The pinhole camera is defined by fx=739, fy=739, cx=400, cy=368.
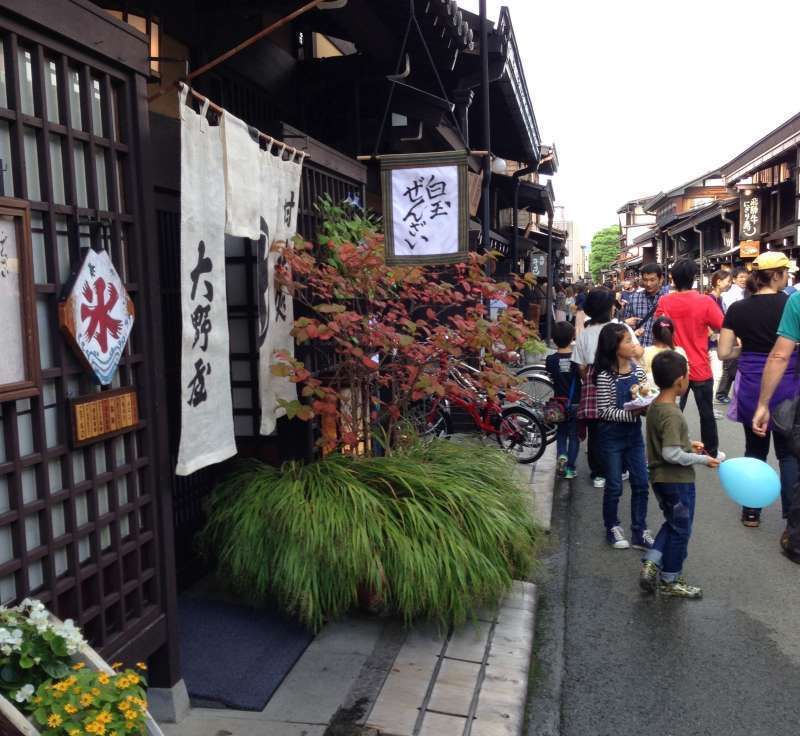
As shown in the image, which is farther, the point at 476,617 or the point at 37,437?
the point at 476,617

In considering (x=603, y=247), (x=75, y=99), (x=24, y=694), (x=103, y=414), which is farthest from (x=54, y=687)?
(x=603, y=247)

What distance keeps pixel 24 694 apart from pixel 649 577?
4.29 meters

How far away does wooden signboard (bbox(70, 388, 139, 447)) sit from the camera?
2.95m

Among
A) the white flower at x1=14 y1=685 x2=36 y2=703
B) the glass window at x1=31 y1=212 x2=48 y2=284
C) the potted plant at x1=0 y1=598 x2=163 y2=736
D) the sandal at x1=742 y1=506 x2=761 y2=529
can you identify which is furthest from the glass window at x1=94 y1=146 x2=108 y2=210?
the sandal at x1=742 y1=506 x2=761 y2=529

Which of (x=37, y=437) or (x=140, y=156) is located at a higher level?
(x=140, y=156)

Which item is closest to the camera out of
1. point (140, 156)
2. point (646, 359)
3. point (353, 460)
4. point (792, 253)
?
point (140, 156)

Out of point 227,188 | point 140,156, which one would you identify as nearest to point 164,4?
point 227,188

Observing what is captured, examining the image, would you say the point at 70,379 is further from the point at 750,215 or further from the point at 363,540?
the point at 750,215

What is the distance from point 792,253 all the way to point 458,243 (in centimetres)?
2206

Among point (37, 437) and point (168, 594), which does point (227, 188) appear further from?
point (168, 594)

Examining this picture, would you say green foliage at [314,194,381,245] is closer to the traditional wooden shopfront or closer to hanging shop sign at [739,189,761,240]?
the traditional wooden shopfront

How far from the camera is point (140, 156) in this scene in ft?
10.9

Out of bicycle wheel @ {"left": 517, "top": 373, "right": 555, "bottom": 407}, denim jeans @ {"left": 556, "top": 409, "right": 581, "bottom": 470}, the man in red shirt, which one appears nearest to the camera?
the man in red shirt

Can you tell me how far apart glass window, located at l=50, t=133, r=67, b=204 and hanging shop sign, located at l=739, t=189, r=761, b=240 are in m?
27.6
